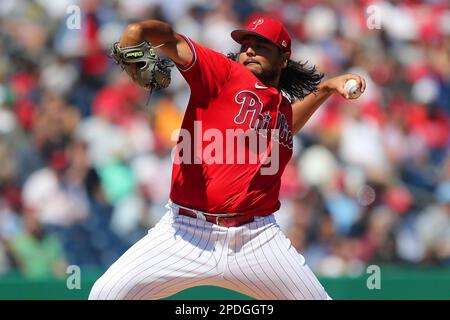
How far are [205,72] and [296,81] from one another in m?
1.00

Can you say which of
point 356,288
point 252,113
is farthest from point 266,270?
point 356,288

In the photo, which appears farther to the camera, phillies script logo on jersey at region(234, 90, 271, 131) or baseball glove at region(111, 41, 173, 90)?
phillies script logo on jersey at region(234, 90, 271, 131)

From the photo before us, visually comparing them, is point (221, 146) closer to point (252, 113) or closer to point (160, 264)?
point (252, 113)

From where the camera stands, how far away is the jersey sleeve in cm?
446

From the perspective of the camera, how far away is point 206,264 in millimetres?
4578

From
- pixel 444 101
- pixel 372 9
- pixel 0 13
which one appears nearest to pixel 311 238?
pixel 444 101

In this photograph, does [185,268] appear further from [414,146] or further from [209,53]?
[414,146]

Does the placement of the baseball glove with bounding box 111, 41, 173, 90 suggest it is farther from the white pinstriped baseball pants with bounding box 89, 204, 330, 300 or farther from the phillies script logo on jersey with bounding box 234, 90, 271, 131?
the white pinstriped baseball pants with bounding box 89, 204, 330, 300

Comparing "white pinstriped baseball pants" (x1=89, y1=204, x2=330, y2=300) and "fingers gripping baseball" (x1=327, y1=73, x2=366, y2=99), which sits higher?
"fingers gripping baseball" (x1=327, y1=73, x2=366, y2=99)

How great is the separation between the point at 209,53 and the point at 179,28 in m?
5.10

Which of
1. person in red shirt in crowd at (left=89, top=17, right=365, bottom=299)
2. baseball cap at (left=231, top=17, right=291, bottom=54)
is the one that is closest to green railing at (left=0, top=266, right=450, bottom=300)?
person in red shirt in crowd at (left=89, top=17, right=365, bottom=299)

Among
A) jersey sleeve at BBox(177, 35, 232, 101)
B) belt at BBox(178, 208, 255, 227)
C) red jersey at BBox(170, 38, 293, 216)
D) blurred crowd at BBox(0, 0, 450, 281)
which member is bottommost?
belt at BBox(178, 208, 255, 227)

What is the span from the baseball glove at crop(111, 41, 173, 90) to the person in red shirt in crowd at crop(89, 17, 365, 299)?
18 centimetres

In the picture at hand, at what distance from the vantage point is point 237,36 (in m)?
4.90
